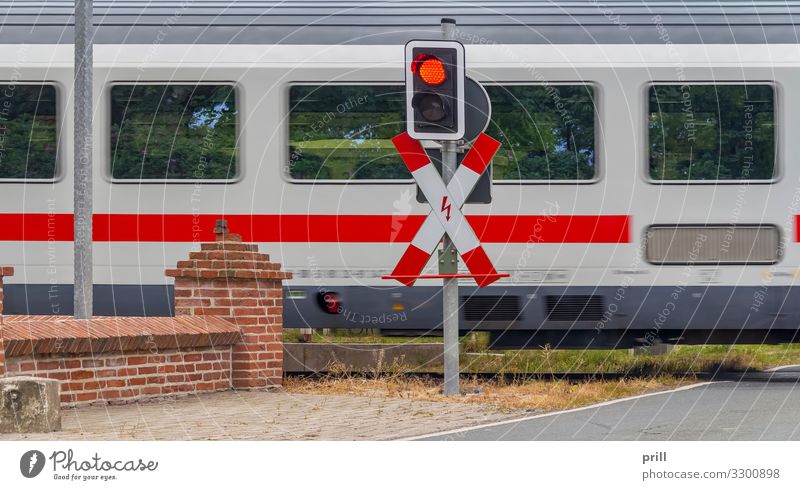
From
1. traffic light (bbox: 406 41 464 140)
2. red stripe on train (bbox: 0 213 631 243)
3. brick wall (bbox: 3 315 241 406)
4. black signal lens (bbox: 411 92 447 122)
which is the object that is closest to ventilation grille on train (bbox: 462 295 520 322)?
red stripe on train (bbox: 0 213 631 243)

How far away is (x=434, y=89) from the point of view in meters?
11.2

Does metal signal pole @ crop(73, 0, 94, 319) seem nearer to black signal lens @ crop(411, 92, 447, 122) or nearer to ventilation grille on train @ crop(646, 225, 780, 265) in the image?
black signal lens @ crop(411, 92, 447, 122)

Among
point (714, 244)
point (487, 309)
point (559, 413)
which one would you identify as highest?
point (714, 244)

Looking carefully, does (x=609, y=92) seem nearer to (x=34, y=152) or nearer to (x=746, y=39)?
(x=746, y=39)

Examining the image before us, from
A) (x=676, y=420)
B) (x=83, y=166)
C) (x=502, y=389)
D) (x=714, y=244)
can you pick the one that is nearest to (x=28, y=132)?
(x=83, y=166)

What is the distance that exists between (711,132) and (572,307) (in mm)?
2293

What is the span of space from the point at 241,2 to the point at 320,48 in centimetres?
105

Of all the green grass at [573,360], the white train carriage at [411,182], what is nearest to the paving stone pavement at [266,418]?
the white train carriage at [411,182]

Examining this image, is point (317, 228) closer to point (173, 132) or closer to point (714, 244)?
point (173, 132)

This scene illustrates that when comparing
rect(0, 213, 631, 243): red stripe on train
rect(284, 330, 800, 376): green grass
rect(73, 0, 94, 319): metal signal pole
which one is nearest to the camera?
rect(73, 0, 94, 319): metal signal pole

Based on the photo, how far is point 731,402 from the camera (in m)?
12.0

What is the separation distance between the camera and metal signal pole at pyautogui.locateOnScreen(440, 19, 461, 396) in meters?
11.7

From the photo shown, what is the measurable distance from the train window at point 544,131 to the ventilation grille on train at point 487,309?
48.1 inches

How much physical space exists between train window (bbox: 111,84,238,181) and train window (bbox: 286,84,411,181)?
683 mm
